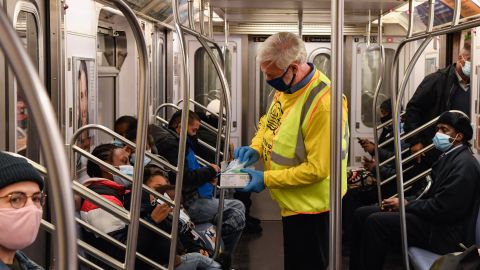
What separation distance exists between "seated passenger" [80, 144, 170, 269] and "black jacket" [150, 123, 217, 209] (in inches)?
27.8

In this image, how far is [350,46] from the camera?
336 inches

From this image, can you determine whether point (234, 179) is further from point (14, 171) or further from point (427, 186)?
point (427, 186)

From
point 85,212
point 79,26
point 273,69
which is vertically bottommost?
point 85,212

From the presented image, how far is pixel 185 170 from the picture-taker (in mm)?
4664

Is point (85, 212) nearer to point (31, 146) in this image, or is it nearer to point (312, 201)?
point (31, 146)

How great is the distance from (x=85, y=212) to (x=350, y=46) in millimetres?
5750

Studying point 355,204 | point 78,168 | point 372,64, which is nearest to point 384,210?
point 355,204

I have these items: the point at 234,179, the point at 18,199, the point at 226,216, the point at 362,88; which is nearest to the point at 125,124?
the point at 226,216

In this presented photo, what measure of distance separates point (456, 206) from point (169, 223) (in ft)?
5.74

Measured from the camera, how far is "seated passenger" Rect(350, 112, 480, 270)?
13.8 feet

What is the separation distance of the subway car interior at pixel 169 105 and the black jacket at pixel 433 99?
0.07 meters

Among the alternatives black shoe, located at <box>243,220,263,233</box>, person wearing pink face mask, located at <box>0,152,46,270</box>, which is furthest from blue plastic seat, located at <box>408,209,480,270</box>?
black shoe, located at <box>243,220,263,233</box>

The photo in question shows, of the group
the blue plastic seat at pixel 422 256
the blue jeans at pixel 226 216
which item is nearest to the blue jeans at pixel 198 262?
the blue jeans at pixel 226 216

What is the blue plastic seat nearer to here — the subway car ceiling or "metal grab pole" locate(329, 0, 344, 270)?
the subway car ceiling
